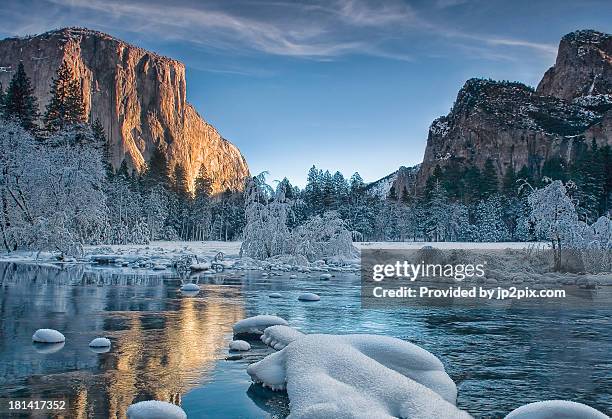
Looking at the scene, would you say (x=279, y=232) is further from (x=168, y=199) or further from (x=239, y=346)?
(x=168, y=199)

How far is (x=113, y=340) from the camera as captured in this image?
35.6ft

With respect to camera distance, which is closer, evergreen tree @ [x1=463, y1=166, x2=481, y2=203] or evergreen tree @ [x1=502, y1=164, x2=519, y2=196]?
evergreen tree @ [x1=502, y1=164, x2=519, y2=196]

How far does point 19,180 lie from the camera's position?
36.0 m

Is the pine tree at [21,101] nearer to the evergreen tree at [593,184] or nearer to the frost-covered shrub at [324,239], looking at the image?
the frost-covered shrub at [324,239]

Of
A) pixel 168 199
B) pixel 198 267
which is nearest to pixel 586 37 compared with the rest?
pixel 168 199

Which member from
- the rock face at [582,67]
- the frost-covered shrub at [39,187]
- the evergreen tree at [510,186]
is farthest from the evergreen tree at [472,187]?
the rock face at [582,67]

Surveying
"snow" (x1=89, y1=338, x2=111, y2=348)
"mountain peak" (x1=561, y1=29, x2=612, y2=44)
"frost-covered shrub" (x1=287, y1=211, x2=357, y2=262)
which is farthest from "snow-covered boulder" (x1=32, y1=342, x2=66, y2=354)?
"mountain peak" (x1=561, y1=29, x2=612, y2=44)

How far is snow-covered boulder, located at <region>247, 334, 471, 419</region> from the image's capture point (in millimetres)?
6520

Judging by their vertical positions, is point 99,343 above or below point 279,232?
below

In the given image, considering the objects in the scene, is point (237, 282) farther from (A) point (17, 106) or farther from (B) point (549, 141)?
(B) point (549, 141)

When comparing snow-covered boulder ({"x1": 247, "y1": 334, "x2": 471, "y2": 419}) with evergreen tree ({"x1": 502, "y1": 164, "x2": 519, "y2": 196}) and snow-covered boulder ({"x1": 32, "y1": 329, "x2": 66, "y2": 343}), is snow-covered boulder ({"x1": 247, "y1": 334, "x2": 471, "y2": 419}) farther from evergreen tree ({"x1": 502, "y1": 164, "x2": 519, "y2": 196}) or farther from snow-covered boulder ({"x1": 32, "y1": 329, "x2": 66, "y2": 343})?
evergreen tree ({"x1": 502, "y1": 164, "x2": 519, "y2": 196})

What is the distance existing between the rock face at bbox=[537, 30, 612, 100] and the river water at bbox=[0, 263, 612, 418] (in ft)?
599

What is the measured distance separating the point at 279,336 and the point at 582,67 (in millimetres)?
198191

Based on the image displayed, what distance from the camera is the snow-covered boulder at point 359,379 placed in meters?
6.52
